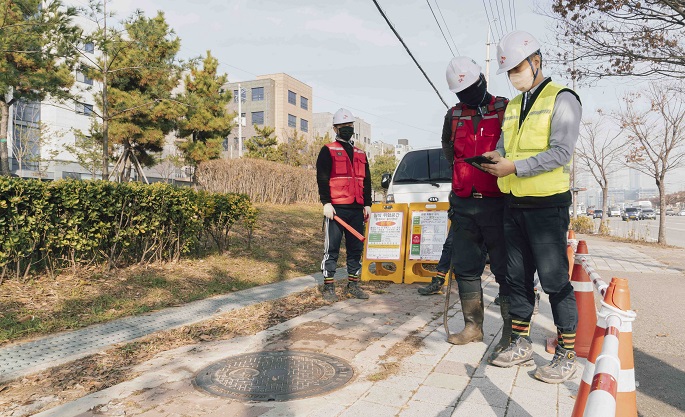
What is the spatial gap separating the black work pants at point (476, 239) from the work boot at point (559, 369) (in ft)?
1.85

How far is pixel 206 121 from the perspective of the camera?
25.1 m

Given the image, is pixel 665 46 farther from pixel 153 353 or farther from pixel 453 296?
pixel 153 353

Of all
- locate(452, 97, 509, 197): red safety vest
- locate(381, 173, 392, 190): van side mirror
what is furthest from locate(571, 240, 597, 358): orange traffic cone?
locate(381, 173, 392, 190): van side mirror

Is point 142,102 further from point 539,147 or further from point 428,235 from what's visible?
point 539,147

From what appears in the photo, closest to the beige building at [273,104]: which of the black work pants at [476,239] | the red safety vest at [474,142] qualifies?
the red safety vest at [474,142]

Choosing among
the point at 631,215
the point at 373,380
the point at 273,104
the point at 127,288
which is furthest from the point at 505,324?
the point at 273,104

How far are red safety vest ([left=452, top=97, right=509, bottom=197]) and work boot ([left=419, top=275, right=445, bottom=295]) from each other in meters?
2.50

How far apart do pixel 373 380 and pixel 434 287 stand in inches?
124

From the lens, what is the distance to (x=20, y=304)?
4.82 metres

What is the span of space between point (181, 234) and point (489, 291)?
14.5 feet

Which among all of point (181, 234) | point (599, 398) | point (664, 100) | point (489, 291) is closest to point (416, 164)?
point (489, 291)

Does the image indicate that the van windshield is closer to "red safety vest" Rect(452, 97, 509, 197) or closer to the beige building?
"red safety vest" Rect(452, 97, 509, 197)

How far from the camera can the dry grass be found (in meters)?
4.53

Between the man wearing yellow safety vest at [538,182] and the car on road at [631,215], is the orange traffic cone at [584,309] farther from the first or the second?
the car on road at [631,215]
